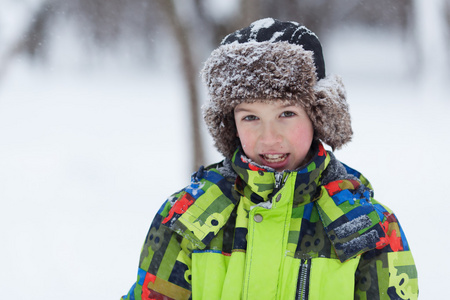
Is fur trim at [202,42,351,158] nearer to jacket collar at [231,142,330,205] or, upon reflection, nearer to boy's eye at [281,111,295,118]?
boy's eye at [281,111,295,118]

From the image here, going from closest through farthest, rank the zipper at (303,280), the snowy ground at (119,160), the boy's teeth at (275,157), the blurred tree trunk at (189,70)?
the zipper at (303,280) → the boy's teeth at (275,157) → the blurred tree trunk at (189,70) → the snowy ground at (119,160)

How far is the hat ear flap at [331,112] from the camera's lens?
1.40 m

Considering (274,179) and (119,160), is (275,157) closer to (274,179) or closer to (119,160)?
(274,179)

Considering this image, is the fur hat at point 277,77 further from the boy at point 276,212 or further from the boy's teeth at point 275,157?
the boy's teeth at point 275,157

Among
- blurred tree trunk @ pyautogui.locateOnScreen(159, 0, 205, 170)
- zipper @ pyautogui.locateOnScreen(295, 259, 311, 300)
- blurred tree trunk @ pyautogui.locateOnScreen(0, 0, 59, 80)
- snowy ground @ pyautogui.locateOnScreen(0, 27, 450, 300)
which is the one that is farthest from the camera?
blurred tree trunk @ pyautogui.locateOnScreen(0, 0, 59, 80)

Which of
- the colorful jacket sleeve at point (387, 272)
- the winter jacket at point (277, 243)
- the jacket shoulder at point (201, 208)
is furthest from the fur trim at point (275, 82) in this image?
the colorful jacket sleeve at point (387, 272)

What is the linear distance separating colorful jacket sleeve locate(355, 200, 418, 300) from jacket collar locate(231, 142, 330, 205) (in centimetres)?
24

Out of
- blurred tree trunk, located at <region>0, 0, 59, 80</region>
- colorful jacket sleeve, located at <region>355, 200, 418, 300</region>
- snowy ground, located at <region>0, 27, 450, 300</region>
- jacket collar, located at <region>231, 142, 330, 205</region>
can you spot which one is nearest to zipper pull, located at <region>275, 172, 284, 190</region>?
jacket collar, located at <region>231, 142, 330, 205</region>

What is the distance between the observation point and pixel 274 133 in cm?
133

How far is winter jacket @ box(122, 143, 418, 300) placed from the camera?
1.28 metres

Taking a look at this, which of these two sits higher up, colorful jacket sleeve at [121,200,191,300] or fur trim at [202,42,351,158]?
fur trim at [202,42,351,158]

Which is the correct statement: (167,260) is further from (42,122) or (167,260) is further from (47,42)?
(42,122)

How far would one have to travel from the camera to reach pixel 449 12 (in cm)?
453

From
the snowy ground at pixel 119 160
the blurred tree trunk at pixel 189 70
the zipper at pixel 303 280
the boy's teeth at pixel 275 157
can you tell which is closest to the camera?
the zipper at pixel 303 280
